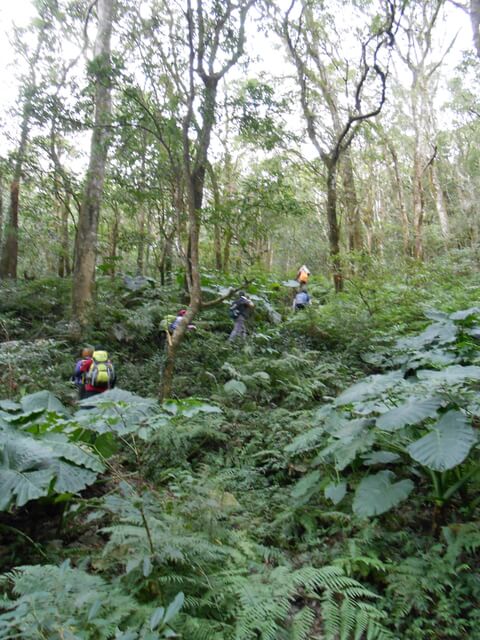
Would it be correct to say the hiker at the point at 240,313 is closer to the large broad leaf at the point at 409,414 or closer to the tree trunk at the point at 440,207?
the large broad leaf at the point at 409,414

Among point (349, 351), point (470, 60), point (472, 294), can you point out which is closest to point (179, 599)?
point (349, 351)

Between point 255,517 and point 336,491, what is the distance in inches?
33.3

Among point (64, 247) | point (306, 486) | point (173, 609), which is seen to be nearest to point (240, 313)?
point (306, 486)

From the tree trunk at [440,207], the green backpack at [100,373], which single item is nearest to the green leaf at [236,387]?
the green backpack at [100,373]

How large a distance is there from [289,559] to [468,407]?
180 cm

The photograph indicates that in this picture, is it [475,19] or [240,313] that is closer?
[240,313]

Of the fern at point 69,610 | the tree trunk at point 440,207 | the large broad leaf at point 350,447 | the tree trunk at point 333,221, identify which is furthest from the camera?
the tree trunk at point 440,207

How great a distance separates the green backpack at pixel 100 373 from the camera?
6.33 m

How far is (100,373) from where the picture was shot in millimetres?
6324

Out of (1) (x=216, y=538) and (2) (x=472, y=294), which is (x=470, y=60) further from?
(1) (x=216, y=538)

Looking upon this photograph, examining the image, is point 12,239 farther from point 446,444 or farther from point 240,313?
point 446,444

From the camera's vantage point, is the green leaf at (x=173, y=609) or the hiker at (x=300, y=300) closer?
the green leaf at (x=173, y=609)

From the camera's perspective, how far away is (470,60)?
15.4 meters

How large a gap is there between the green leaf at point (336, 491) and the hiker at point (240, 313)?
5524 millimetres
